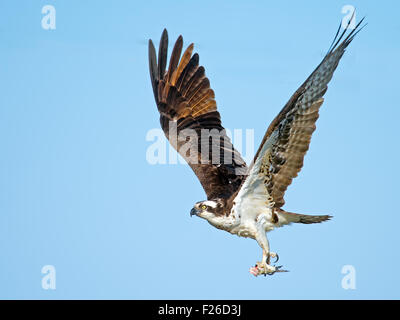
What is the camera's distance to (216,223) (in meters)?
8.76

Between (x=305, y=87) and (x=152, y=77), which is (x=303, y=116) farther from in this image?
(x=152, y=77)

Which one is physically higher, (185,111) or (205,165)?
(185,111)

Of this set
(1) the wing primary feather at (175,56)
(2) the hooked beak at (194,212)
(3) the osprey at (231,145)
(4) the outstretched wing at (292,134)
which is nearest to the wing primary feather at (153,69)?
(3) the osprey at (231,145)

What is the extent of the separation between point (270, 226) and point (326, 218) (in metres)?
0.76

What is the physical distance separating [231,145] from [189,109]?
3.53 feet

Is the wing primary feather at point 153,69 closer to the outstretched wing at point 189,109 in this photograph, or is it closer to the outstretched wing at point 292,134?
the outstretched wing at point 189,109

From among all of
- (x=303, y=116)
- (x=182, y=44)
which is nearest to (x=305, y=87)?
(x=303, y=116)

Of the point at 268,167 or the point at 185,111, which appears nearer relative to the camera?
the point at 268,167

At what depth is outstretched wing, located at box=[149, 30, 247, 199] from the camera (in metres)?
10.7

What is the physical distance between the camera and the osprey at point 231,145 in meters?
7.93

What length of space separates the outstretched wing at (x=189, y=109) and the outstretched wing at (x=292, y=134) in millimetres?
2126

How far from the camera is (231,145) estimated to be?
35.3ft

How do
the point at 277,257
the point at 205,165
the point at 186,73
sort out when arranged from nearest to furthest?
A: 1. the point at 277,257
2. the point at 205,165
3. the point at 186,73

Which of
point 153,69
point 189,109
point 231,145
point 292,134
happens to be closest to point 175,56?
point 153,69
